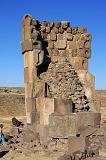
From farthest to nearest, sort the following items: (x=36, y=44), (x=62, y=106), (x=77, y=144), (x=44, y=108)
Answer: (x=36, y=44), (x=44, y=108), (x=62, y=106), (x=77, y=144)

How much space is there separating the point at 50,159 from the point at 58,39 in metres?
5.79

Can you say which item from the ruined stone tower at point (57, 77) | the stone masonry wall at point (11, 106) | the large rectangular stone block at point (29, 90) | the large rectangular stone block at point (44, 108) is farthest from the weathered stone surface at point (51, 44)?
the stone masonry wall at point (11, 106)

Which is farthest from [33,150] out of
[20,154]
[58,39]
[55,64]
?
[58,39]

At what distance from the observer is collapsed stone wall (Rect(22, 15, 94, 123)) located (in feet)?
41.5

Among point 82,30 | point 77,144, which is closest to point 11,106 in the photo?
point 82,30

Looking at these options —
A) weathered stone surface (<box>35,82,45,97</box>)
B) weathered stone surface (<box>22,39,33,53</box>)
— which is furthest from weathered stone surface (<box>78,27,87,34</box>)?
weathered stone surface (<box>35,82,45,97</box>)

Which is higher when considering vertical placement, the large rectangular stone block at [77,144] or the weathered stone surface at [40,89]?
the weathered stone surface at [40,89]

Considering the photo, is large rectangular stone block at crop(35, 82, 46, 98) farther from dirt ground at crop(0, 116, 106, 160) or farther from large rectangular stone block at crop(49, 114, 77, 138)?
dirt ground at crop(0, 116, 106, 160)

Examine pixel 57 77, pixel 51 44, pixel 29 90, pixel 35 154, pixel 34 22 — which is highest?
pixel 34 22

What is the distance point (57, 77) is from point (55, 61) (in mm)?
1238

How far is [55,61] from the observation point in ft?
45.4

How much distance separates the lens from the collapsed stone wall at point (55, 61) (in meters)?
12.6

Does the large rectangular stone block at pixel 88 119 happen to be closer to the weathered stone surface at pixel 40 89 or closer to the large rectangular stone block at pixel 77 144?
the large rectangular stone block at pixel 77 144

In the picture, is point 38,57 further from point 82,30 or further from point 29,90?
point 82,30
